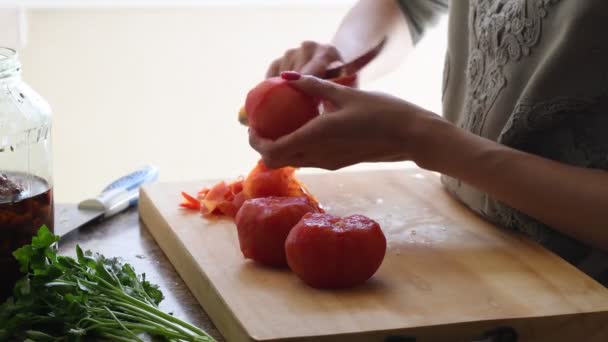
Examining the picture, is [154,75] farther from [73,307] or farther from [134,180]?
[73,307]

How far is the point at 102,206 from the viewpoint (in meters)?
1.44

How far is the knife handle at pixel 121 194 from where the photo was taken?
1.44 metres

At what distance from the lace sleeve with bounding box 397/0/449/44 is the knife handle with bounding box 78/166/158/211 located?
1.72 ft

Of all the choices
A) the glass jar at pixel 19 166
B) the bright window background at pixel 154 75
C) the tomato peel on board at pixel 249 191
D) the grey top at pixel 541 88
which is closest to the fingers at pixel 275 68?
the tomato peel on board at pixel 249 191

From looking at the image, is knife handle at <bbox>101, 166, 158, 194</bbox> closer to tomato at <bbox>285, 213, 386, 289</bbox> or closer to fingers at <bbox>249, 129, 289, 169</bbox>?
fingers at <bbox>249, 129, 289, 169</bbox>

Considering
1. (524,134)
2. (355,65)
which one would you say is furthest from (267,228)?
(355,65)

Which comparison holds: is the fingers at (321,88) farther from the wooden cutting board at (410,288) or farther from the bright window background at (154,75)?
the bright window background at (154,75)

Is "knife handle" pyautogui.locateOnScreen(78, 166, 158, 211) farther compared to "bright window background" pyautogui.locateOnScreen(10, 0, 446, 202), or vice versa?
"bright window background" pyautogui.locateOnScreen(10, 0, 446, 202)

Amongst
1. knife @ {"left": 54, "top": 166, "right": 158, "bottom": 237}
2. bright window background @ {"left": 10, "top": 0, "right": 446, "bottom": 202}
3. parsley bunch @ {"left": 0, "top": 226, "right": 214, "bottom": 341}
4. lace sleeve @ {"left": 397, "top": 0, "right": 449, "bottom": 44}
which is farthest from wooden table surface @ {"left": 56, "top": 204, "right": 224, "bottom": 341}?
bright window background @ {"left": 10, "top": 0, "right": 446, "bottom": 202}

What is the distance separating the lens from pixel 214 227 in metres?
1.32

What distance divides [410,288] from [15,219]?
47 centimetres

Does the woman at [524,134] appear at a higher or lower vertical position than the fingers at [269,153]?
higher

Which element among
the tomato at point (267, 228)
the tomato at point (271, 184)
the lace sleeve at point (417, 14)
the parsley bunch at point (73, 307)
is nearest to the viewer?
the parsley bunch at point (73, 307)

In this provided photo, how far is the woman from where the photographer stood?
3.83 feet
